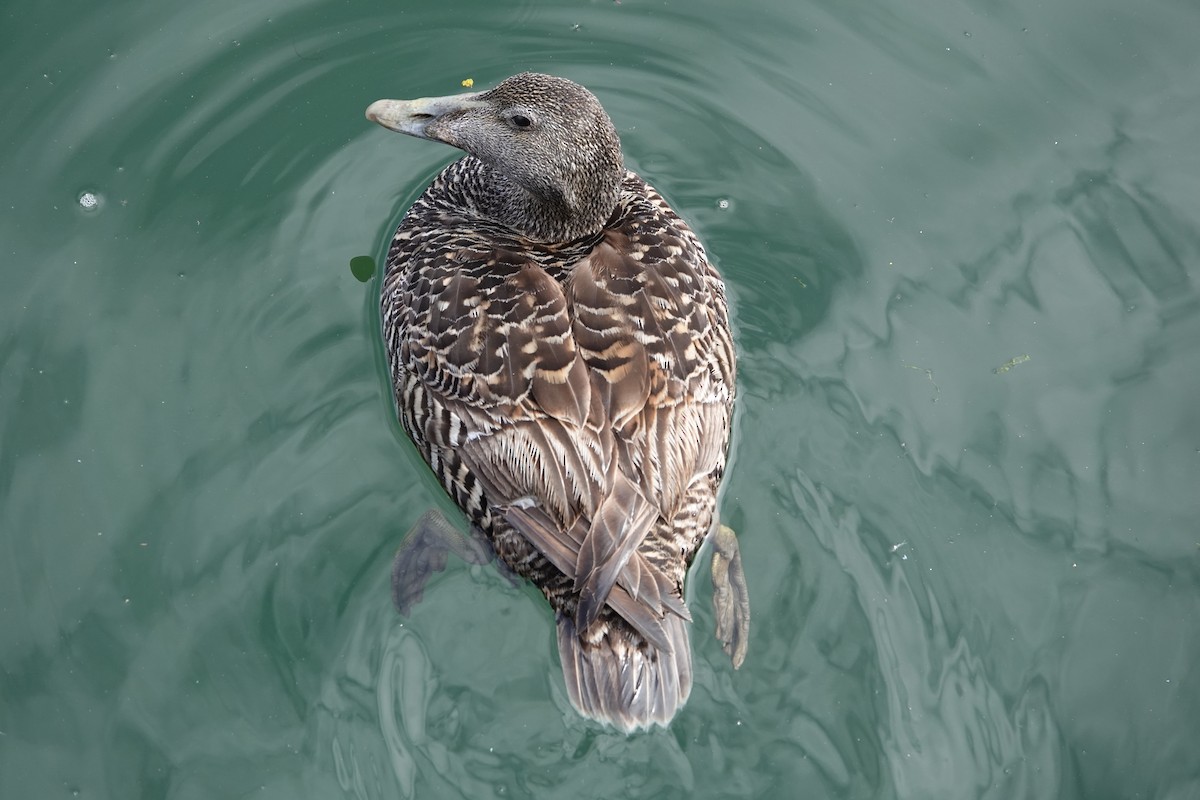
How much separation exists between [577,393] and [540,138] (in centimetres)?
97

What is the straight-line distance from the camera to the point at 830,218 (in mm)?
4566

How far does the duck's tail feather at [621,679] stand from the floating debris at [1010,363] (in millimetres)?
1950

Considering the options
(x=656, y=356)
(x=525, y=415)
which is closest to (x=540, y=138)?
(x=656, y=356)

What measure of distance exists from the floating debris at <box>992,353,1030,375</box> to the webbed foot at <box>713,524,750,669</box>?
137 centimetres

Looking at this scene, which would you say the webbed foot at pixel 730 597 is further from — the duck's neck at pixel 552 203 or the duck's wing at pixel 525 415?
the duck's neck at pixel 552 203

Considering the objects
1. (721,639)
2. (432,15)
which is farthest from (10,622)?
(432,15)

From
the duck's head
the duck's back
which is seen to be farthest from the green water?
the duck's head

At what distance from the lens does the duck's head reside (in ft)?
11.8

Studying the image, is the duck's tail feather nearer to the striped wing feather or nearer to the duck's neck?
the striped wing feather

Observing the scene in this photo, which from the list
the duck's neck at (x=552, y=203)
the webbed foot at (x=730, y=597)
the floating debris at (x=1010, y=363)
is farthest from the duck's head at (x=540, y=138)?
the floating debris at (x=1010, y=363)

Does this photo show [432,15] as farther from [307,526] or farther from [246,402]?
[307,526]

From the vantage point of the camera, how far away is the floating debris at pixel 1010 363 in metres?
4.38

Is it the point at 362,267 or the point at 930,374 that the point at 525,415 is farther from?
the point at 930,374

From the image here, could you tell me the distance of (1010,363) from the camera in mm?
4402
